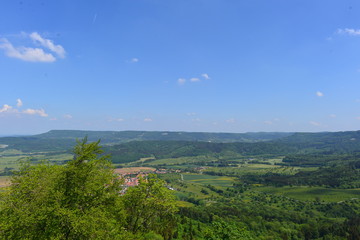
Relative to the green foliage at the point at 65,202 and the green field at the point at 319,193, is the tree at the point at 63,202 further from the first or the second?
the green field at the point at 319,193

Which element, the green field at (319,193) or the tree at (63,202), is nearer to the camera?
the tree at (63,202)

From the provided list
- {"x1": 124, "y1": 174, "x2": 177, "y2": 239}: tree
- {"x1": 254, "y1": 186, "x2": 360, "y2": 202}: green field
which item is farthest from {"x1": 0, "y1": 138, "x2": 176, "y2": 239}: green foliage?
{"x1": 254, "y1": 186, "x2": 360, "y2": 202}: green field

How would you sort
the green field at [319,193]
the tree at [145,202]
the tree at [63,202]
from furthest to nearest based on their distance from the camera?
the green field at [319,193], the tree at [145,202], the tree at [63,202]

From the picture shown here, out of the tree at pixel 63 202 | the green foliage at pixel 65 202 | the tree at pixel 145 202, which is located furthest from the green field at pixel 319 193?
the tree at pixel 63 202

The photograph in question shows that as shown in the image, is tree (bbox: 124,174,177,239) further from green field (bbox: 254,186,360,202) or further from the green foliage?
green field (bbox: 254,186,360,202)

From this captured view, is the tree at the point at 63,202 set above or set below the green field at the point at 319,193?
above

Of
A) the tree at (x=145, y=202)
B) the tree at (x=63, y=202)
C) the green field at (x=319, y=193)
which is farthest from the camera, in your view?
the green field at (x=319, y=193)

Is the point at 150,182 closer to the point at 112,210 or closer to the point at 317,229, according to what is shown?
the point at 112,210

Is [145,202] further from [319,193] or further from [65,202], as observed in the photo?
[319,193]
